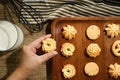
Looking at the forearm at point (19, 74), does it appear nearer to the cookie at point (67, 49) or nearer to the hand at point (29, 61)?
the hand at point (29, 61)

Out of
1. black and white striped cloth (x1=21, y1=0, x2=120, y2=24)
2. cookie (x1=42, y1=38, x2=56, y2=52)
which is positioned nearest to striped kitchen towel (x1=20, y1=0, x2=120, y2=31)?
black and white striped cloth (x1=21, y1=0, x2=120, y2=24)

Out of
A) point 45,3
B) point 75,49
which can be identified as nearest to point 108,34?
point 75,49

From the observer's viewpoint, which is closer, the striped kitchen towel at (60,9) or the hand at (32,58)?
the hand at (32,58)

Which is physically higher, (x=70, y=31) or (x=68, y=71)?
(x=70, y=31)

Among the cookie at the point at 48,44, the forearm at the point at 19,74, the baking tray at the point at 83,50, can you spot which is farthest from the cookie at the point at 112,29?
the forearm at the point at 19,74

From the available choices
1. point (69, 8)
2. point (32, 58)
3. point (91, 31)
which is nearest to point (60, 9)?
point (69, 8)

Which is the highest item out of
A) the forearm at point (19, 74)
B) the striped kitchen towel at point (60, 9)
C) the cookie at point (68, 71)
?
the striped kitchen towel at point (60, 9)

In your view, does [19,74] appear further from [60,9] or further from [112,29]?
[112,29]
